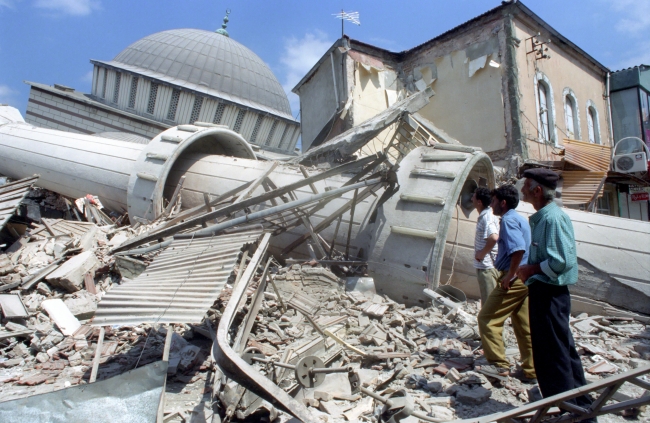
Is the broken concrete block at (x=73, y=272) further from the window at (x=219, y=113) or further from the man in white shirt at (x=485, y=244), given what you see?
the window at (x=219, y=113)

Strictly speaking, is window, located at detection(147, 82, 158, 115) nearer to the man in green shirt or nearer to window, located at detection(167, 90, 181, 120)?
window, located at detection(167, 90, 181, 120)

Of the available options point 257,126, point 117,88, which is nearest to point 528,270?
point 257,126

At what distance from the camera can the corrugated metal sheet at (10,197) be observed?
4980 mm

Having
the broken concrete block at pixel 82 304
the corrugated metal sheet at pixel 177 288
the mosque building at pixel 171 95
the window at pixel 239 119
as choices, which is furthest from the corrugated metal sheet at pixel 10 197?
the window at pixel 239 119

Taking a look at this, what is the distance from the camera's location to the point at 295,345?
318 cm

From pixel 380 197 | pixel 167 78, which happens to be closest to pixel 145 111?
pixel 167 78

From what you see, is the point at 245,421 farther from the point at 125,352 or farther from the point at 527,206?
the point at 527,206

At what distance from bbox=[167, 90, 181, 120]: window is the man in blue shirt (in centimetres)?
2027

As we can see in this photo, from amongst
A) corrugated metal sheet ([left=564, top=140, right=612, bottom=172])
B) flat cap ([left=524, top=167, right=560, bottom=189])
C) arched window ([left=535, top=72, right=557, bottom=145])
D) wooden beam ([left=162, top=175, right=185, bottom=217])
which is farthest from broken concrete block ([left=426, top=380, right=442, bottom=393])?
arched window ([left=535, top=72, right=557, bottom=145])

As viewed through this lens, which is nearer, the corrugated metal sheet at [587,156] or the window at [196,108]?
the corrugated metal sheet at [587,156]

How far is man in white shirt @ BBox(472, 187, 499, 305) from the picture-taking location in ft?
11.7

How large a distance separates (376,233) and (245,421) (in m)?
2.41

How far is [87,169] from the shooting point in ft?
21.6

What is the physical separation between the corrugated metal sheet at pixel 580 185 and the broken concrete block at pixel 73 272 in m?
9.70
